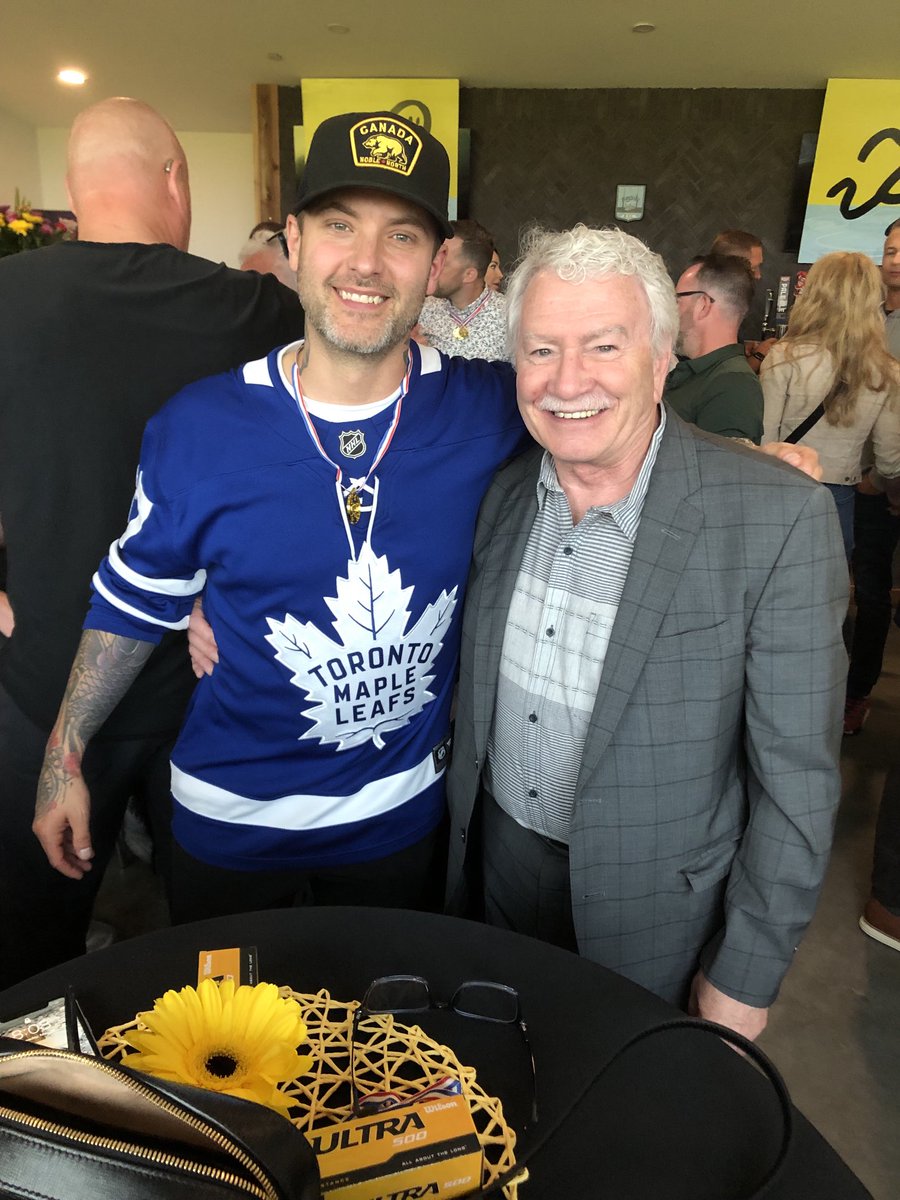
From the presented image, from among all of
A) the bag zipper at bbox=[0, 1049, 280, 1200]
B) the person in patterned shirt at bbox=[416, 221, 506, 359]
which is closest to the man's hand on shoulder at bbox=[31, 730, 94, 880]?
the bag zipper at bbox=[0, 1049, 280, 1200]

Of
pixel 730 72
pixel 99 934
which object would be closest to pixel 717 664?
pixel 99 934

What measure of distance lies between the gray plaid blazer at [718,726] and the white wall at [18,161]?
8.67m

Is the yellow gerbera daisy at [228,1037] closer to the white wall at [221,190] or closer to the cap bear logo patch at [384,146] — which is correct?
the cap bear logo patch at [384,146]

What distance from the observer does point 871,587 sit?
11.7 feet

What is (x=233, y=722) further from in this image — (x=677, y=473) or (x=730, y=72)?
(x=730, y=72)

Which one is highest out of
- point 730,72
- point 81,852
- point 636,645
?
point 730,72

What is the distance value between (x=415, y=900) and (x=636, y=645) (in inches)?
29.7

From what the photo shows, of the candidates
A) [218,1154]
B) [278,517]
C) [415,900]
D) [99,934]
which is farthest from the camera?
[99,934]

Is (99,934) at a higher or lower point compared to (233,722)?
lower

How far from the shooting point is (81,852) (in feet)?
4.85

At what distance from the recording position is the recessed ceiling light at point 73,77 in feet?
20.2

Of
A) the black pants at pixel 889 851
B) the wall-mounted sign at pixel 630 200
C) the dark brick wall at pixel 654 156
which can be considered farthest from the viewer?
the wall-mounted sign at pixel 630 200

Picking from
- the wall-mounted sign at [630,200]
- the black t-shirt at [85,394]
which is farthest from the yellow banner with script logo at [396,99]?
the black t-shirt at [85,394]

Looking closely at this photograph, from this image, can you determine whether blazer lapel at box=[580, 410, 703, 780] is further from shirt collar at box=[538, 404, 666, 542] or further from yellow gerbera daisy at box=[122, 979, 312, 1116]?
yellow gerbera daisy at box=[122, 979, 312, 1116]
